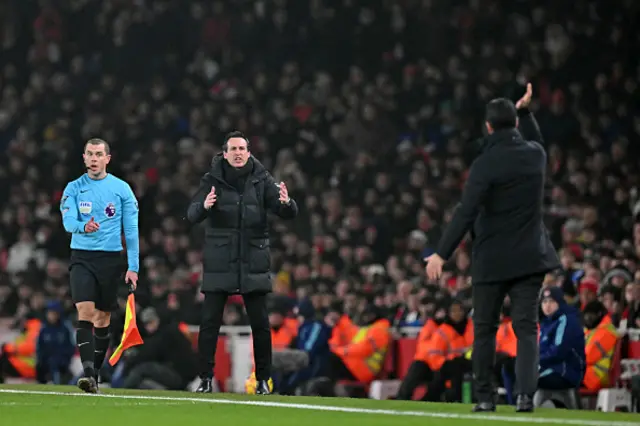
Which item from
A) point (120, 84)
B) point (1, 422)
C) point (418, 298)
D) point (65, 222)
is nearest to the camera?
point (1, 422)

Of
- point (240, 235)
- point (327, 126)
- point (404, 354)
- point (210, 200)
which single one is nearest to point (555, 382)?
point (240, 235)

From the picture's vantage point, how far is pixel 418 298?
56.8 feet

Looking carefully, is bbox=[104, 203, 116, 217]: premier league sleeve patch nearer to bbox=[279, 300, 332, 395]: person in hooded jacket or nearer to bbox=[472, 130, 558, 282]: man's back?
bbox=[472, 130, 558, 282]: man's back

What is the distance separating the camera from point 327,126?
26.8m

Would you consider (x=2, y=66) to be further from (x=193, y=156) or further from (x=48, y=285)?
(x=48, y=285)

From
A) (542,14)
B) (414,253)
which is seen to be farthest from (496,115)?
(542,14)

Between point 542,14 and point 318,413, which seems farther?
point 542,14

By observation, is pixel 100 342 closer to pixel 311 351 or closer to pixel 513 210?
pixel 513 210

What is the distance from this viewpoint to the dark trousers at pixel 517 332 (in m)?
9.23

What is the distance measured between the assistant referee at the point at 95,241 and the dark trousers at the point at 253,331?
84 centimetres

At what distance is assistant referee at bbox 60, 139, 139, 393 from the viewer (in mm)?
11766

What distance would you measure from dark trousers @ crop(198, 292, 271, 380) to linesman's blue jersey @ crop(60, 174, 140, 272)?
0.85m

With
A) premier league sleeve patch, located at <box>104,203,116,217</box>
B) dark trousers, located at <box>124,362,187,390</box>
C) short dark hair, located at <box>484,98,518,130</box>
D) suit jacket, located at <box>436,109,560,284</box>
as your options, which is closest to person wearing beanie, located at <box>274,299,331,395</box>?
dark trousers, located at <box>124,362,187,390</box>

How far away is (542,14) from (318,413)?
17.9 meters
